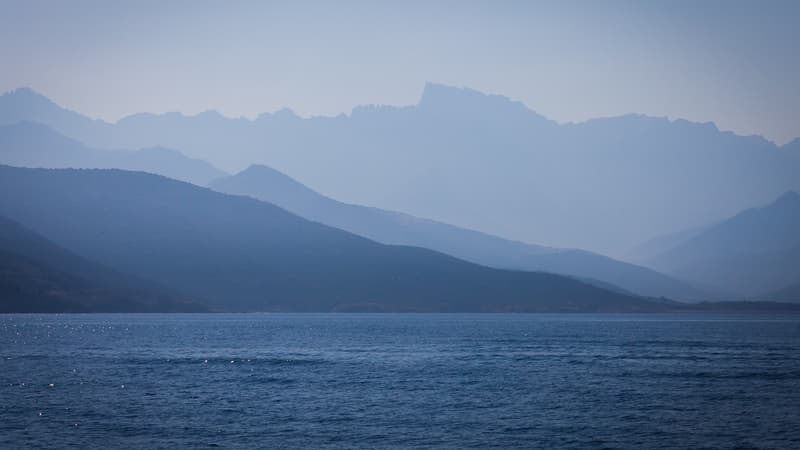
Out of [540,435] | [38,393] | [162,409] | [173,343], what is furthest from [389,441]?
[173,343]

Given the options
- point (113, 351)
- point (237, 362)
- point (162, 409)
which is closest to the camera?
point (162, 409)

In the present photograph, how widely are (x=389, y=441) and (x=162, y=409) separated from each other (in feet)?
89.8

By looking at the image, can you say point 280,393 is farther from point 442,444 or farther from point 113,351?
point 113,351

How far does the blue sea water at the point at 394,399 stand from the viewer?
79750mm

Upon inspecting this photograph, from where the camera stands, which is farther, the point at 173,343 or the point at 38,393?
the point at 173,343

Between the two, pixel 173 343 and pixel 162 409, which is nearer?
pixel 162 409

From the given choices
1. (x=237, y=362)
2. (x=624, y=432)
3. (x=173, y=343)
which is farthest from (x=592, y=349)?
(x=624, y=432)

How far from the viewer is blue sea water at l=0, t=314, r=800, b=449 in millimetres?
79750

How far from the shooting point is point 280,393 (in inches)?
4245

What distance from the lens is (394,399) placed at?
339 ft

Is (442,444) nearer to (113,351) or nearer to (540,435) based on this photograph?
(540,435)

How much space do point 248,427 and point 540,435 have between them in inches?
1016

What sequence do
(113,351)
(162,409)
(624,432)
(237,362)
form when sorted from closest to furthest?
(624,432)
(162,409)
(237,362)
(113,351)

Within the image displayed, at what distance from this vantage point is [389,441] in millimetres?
78438
